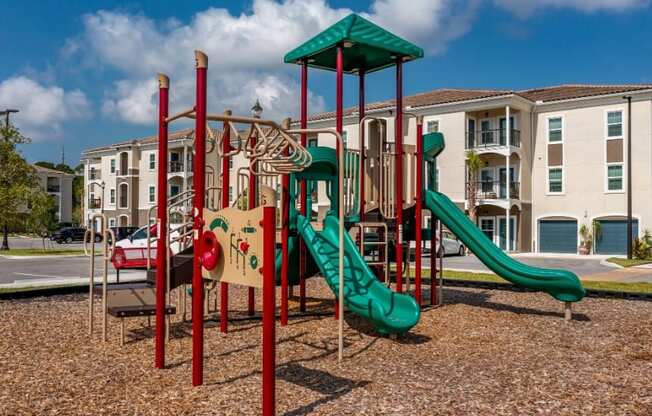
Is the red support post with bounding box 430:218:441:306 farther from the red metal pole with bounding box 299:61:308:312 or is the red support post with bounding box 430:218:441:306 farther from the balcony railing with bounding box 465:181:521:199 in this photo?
the balcony railing with bounding box 465:181:521:199

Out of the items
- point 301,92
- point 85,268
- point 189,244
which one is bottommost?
point 85,268

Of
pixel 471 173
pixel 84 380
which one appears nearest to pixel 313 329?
pixel 84 380

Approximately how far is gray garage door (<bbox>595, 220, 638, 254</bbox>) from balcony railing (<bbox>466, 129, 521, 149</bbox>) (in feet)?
19.6

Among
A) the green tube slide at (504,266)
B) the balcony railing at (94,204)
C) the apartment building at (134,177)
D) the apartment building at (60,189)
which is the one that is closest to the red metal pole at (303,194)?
the green tube slide at (504,266)

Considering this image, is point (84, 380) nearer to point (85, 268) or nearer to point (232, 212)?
point (232, 212)

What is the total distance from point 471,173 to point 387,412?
94.5 ft

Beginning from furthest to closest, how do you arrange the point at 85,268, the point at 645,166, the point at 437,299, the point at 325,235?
1. the point at 645,166
2. the point at 85,268
3. the point at 437,299
4. the point at 325,235

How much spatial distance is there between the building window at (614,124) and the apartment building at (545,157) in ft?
0.15

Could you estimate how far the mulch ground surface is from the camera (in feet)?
17.7

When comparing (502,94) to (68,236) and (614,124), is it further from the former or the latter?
(68,236)

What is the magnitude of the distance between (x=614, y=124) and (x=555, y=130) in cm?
297

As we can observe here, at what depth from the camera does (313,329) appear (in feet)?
29.3

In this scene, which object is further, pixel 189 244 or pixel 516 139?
pixel 516 139

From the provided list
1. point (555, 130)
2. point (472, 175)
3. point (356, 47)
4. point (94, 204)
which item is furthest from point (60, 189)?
point (356, 47)
